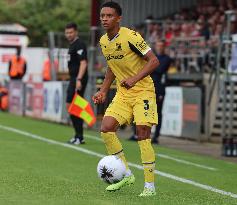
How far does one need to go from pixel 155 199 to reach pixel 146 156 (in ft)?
1.69

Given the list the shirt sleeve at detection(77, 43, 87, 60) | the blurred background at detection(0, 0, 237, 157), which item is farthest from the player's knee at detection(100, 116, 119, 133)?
the shirt sleeve at detection(77, 43, 87, 60)

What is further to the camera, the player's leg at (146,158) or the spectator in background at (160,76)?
the spectator in background at (160,76)

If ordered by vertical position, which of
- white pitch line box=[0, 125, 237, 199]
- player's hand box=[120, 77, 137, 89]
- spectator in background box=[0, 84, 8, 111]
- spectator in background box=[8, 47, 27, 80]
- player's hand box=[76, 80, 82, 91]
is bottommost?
spectator in background box=[0, 84, 8, 111]

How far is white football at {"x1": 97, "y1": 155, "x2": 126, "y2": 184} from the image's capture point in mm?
9766

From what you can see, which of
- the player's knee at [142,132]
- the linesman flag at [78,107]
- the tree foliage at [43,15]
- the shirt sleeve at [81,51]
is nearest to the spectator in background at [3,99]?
the linesman flag at [78,107]

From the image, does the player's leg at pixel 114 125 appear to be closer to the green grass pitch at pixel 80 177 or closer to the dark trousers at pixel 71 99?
the green grass pitch at pixel 80 177

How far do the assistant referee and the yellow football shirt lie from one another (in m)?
6.55

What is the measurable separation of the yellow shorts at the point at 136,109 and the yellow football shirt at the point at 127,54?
0.27ft

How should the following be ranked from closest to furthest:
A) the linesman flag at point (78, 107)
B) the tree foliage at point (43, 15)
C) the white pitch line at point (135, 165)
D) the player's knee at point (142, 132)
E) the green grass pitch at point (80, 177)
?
the green grass pitch at point (80, 177), the player's knee at point (142, 132), the white pitch line at point (135, 165), the linesman flag at point (78, 107), the tree foliage at point (43, 15)

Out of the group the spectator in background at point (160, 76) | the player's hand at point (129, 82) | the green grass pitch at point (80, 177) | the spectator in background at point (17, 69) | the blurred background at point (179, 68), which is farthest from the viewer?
the spectator in background at point (17, 69)

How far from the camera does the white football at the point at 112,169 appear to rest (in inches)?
384

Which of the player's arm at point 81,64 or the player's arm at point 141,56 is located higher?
the player's arm at point 141,56

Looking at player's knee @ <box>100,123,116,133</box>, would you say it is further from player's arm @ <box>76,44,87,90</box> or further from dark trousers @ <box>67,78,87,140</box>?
dark trousers @ <box>67,78,87,140</box>

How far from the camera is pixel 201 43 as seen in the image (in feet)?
76.9
